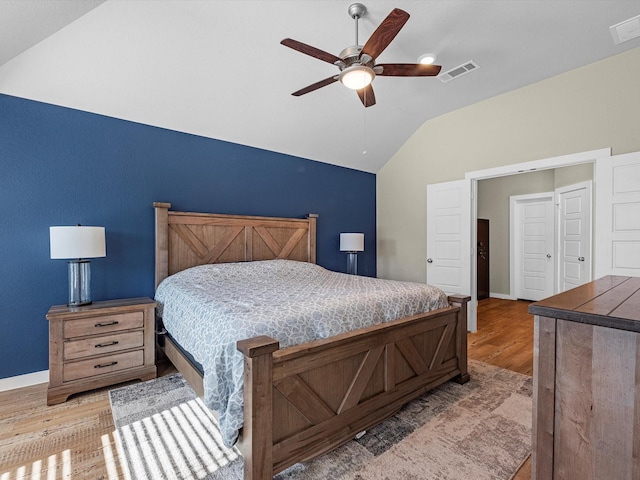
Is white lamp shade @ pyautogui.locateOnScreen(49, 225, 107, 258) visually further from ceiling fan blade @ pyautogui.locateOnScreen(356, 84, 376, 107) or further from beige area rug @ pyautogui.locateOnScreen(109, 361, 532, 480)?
ceiling fan blade @ pyautogui.locateOnScreen(356, 84, 376, 107)

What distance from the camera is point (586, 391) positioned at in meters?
0.99

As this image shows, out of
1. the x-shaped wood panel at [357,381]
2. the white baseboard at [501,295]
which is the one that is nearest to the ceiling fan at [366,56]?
the x-shaped wood panel at [357,381]

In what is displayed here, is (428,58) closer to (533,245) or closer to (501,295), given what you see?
(533,245)

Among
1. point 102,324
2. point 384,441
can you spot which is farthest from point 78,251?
point 384,441

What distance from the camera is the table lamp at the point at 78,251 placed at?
2436mm

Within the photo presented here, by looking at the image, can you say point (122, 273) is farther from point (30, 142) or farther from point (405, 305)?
point (405, 305)

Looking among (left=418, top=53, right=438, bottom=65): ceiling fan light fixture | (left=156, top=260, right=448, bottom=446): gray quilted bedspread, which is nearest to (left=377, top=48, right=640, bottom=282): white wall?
(left=418, top=53, right=438, bottom=65): ceiling fan light fixture

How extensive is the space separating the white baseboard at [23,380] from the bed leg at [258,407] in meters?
2.50

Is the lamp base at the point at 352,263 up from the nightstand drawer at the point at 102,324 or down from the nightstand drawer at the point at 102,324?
up

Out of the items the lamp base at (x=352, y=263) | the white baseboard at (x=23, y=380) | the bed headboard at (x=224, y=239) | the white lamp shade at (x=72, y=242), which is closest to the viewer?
the white lamp shade at (x=72, y=242)

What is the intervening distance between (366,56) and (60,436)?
3155mm

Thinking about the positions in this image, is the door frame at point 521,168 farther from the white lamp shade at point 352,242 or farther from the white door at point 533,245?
the white door at point 533,245

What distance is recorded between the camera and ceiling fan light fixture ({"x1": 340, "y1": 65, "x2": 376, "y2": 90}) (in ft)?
6.70

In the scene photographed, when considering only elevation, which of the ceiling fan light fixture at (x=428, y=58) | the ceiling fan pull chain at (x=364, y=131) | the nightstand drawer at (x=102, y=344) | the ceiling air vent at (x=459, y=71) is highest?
the ceiling air vent at (x=459, y=71)
